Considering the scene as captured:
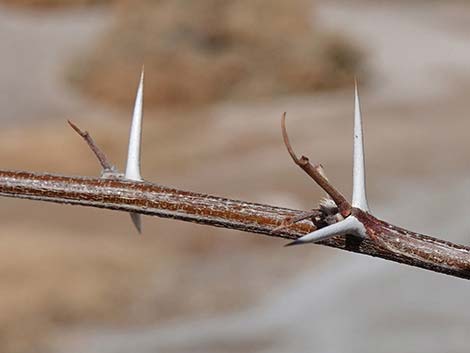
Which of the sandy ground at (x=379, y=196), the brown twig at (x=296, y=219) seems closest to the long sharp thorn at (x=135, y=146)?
the brown twig at (x=296, y=219)

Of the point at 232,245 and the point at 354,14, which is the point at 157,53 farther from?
the point at 232,245

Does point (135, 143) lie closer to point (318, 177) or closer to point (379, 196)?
point (318, 177)

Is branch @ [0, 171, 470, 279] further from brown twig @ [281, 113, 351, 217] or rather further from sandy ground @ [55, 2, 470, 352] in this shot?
sandy ground @ [55, 2, 470, 352]

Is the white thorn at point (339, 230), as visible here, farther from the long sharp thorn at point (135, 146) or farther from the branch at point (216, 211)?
the long sharp thorn at point (135, 146)

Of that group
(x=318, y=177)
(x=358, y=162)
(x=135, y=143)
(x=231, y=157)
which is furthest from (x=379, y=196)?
(x=318, y=177)

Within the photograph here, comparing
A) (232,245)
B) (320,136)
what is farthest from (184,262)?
(320,136)

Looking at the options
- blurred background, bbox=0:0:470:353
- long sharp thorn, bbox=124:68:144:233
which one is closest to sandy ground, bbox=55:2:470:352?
blurred background, bbox=0:0:470:353
